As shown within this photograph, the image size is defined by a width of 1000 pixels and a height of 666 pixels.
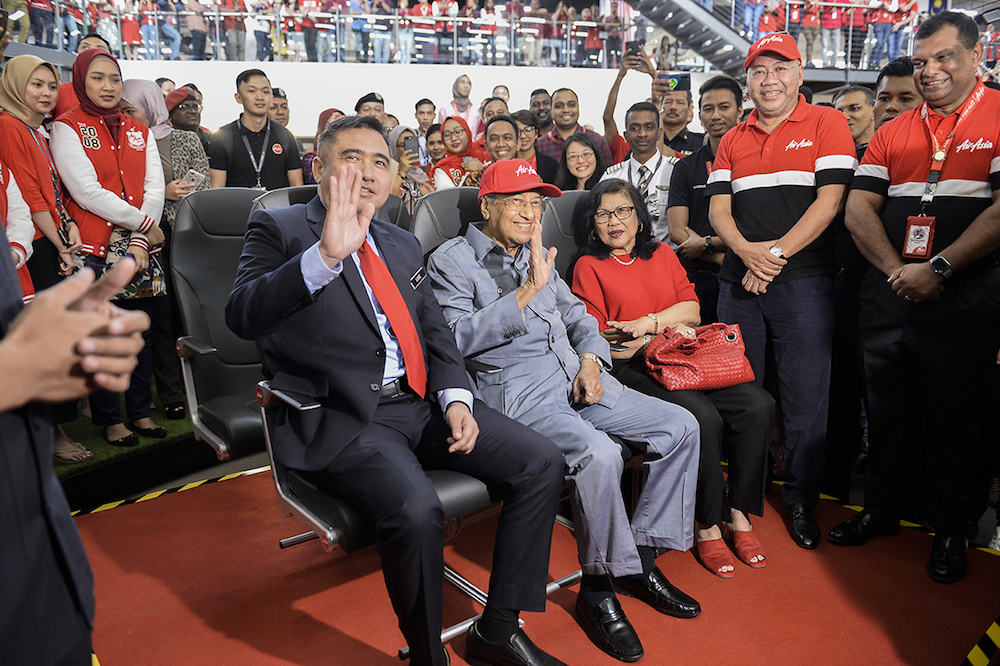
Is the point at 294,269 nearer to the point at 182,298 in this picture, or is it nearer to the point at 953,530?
the point at 182,298

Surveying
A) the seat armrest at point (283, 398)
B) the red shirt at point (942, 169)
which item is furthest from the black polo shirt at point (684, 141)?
the seat armrest at point (283, 398)

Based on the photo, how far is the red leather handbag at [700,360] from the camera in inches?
101

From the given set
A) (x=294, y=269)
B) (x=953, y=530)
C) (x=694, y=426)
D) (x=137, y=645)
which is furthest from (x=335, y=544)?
(x=953, y=530)

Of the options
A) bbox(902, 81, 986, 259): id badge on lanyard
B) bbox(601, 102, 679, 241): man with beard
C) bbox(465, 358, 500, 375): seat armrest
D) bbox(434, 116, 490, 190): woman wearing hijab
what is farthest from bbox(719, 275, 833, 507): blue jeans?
bbox(434, 116, 490, 190): woman wearing hijab

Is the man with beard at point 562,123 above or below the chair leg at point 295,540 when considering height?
above

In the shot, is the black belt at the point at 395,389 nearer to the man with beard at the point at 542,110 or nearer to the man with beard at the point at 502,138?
the man with beard at the point at 502,138

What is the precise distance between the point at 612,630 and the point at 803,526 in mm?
1086

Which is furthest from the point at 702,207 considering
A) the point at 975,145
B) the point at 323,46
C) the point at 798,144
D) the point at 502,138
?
the point at 323,46

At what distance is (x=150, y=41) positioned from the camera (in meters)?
10.5

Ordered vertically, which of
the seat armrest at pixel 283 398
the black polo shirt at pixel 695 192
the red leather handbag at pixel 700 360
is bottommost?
the red leather handbag at pixel 700 360

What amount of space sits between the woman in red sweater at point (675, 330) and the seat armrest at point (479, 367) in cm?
63

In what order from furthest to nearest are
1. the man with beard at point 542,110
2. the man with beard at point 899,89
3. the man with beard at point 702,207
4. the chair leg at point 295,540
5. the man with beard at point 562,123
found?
the man with beard at point 542,110 < the man with beard at point 562,123 < the man with beard at point 702,207 < the man with beard at point 899,89 < the chair leg at point 295,540

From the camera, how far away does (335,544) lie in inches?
69.1

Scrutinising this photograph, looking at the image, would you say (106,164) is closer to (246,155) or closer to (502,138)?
(246,155)
